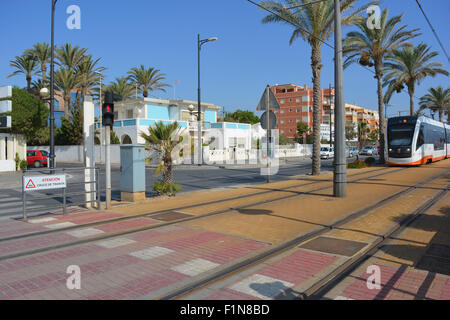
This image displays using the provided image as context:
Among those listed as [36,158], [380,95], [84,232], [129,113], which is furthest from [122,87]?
[84,232]

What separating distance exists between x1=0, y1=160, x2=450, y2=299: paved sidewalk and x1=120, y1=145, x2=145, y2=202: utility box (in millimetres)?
635

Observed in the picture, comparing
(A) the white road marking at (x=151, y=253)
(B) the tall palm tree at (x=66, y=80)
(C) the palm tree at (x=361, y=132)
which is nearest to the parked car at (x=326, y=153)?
(C) the palm tree at (x=361, y=132)

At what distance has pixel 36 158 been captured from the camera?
3102cm

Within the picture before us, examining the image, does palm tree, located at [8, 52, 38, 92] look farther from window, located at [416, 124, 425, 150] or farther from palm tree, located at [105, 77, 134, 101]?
window, located at [416, 124, 425, 150]

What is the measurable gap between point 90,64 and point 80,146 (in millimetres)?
10148

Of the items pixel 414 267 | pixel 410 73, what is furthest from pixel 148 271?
pixel 410 73

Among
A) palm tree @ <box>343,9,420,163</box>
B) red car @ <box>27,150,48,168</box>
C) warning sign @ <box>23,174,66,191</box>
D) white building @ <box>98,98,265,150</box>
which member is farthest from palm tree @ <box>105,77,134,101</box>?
warning sign @ <box>23,174,66,191</box>

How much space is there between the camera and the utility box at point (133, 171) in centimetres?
1118

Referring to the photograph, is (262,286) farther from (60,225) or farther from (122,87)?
(122,87)

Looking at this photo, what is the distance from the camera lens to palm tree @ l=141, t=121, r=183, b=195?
40.2ft

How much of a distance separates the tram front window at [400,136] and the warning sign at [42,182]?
73.5 ft

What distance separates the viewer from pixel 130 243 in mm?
6477

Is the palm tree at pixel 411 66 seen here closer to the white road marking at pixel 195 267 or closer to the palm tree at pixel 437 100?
the palm tree at pixel 437 100
